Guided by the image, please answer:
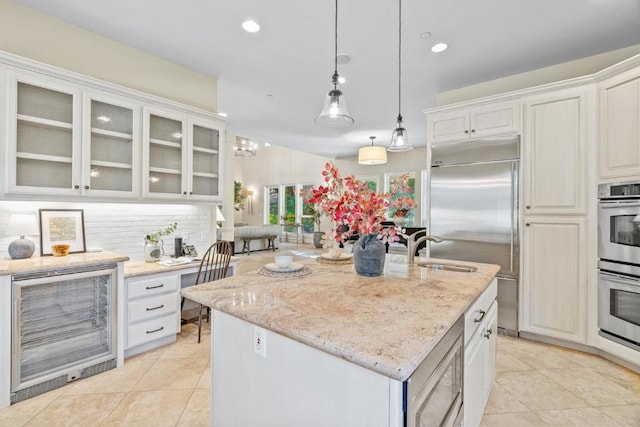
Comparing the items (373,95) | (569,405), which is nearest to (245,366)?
(569,405)

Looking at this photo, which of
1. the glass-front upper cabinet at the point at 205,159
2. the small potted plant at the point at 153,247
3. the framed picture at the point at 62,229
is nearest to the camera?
the framed picture at the point at 62,229

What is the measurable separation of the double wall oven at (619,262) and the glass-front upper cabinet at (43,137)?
439cm

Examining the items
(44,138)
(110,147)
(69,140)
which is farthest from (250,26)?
(44,138)

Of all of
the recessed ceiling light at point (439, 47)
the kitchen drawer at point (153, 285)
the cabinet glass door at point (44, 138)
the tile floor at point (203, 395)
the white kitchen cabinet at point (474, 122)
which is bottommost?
the tile floor at point (203, 395)

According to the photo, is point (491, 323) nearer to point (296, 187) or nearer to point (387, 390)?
point (387, 390)

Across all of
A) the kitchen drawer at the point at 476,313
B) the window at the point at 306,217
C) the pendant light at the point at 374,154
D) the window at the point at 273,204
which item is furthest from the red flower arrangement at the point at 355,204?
the window at the point at 273,204

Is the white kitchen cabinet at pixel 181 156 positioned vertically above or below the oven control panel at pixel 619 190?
above

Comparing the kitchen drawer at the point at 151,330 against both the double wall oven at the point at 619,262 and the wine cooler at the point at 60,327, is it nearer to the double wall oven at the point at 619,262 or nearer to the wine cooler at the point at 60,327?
the wine cooler at the point at 60,327

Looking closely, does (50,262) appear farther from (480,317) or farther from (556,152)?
(556,152)

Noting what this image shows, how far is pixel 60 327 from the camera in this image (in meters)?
2.26

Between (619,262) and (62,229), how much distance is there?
4.64m

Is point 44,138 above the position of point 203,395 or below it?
above

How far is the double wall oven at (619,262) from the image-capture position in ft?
7.80

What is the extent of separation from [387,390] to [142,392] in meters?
2.12
